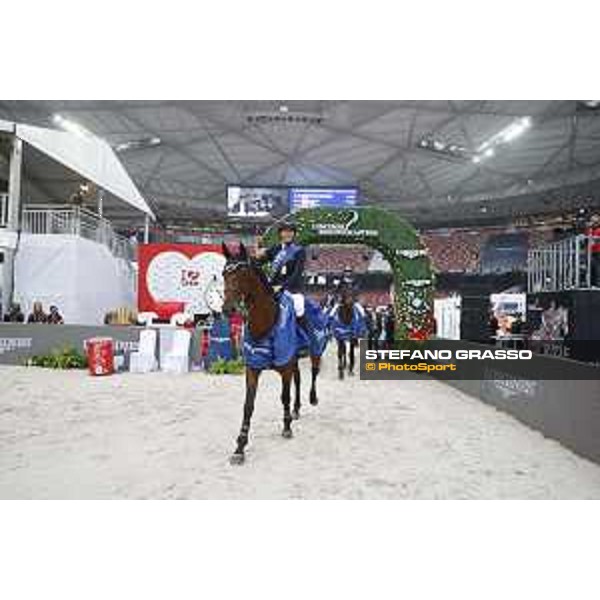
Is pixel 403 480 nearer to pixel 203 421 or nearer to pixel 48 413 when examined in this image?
pixel 203 421

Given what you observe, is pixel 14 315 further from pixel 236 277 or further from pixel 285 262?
pixel 285 262

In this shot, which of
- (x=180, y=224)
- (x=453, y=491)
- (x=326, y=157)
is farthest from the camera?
(x=180, y=224)

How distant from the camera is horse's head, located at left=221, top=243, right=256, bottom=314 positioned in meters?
2.94

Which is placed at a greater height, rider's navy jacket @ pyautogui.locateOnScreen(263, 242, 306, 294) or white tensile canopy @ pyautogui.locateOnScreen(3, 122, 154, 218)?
white tensile canopy @ pyautogui.locateOnScreen(3, 122, 154, 218)

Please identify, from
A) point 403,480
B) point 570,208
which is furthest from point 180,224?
point 570,208

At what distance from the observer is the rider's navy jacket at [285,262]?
3.50 metres

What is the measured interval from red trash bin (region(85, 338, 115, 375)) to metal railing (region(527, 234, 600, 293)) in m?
3.75

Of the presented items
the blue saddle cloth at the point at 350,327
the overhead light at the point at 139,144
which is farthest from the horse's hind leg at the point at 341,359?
the overhead light at the point at 139,144

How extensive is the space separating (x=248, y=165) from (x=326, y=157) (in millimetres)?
671

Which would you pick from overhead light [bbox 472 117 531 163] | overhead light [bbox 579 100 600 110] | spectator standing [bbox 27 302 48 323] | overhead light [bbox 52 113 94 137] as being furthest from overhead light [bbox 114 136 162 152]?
overhead light [bbox 579 100 600 110]

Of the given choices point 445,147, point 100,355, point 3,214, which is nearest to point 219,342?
point 100,355

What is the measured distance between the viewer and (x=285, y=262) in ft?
11.5

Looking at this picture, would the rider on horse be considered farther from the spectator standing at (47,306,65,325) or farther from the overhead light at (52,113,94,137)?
the spectator standing at (47,306,65,325)

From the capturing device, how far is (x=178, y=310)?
4.53 metres
